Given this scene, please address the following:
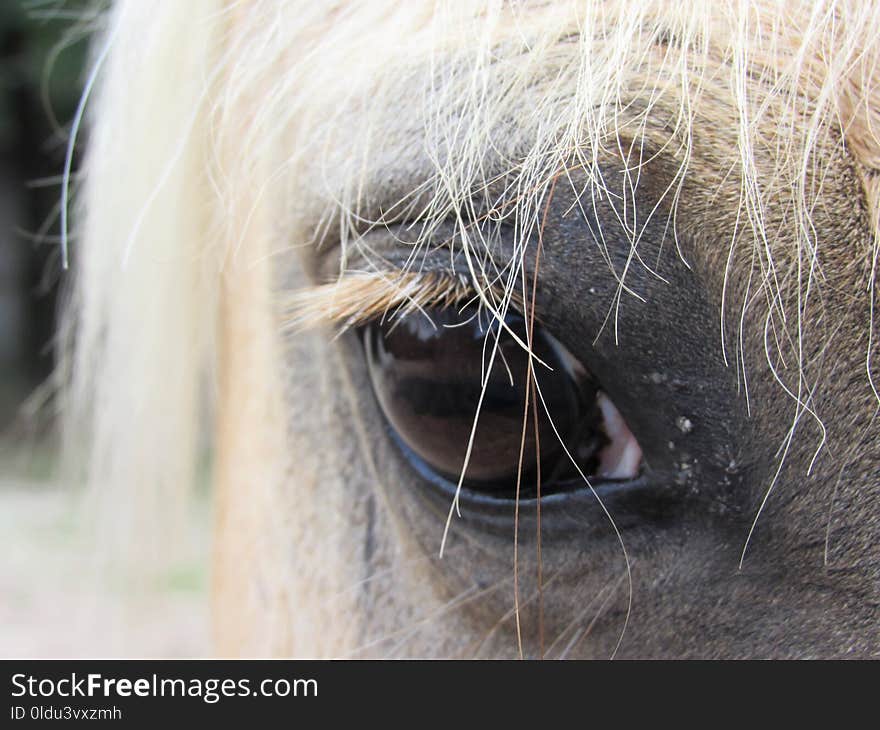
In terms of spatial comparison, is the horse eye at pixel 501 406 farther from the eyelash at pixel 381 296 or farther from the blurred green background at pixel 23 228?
the blurred green background at pixel 23 228

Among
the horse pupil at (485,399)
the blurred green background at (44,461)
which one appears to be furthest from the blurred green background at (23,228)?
the horse pupil at (485,399)

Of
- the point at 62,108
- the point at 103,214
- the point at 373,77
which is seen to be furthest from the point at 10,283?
the point at 373,77

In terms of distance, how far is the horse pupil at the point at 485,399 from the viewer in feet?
2.04

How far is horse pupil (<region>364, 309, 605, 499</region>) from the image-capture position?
622 millimetres

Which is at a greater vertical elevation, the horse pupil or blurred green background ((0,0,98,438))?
blurred green background ((0,0,98,438))

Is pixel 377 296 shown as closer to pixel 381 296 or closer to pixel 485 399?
pixel 381 296

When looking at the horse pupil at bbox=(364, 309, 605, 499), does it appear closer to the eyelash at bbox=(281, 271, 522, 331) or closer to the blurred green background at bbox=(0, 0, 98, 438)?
the eyelash at bbox=(281, 271, 522, 331)

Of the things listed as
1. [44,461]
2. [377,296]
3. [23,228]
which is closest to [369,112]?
[377,296]

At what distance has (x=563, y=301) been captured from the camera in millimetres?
578

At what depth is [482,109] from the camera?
589 mm

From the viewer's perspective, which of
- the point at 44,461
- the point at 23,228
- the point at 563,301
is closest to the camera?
the point at 563,301

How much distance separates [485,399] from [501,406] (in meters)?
0.02

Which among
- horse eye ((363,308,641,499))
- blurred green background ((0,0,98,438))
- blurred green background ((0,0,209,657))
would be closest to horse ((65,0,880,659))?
horse eye ((363,308,641,499))
